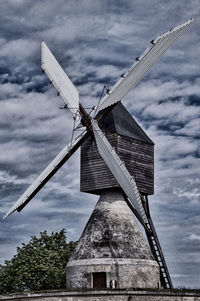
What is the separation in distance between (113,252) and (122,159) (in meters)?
6.05

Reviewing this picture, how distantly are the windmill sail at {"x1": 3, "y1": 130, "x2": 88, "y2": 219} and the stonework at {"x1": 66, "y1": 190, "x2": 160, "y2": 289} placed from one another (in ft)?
11.9

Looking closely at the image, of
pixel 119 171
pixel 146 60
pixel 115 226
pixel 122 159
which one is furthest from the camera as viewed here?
pixel 122 159

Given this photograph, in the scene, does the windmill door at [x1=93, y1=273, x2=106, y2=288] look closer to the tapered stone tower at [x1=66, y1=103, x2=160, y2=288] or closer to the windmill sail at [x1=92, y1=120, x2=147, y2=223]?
the tapered stone tower at [x1=66, y1=103, x2=160, y2=288]

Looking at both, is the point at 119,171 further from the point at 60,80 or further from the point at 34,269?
the point at 34,269

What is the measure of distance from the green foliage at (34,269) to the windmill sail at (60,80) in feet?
47.5

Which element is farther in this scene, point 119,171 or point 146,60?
point 146,60

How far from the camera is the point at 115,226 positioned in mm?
41062

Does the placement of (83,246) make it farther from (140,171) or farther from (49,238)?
(49,238)

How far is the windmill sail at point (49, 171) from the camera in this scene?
43281 mm

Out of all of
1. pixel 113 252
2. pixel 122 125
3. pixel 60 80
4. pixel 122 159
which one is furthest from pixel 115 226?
pixel 60 80

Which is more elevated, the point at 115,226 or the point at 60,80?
the point at 60,80

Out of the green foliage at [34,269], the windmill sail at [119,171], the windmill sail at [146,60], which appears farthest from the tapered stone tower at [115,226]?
the green foliage at [34,269]

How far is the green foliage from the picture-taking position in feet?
163

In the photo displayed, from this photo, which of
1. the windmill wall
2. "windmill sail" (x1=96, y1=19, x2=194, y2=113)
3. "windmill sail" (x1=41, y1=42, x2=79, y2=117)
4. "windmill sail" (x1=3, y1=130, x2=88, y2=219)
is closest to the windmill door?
the windmill wall
